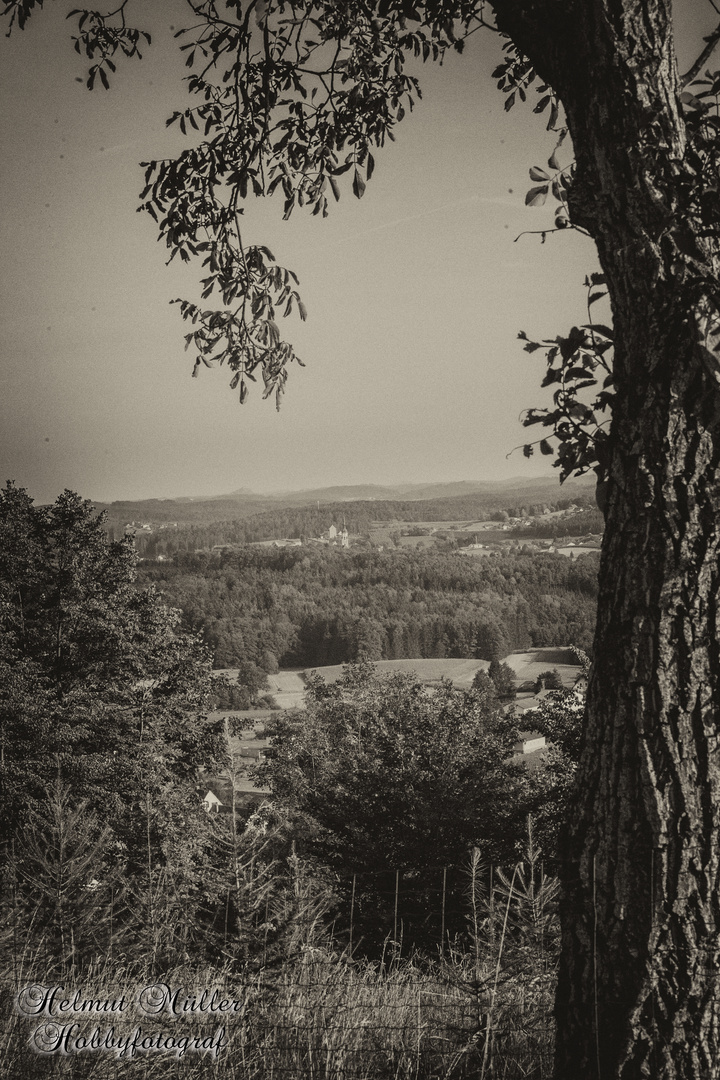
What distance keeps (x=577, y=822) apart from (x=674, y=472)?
104cm

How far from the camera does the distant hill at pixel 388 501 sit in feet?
199

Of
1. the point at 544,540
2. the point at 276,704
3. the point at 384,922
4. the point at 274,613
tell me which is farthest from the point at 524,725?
the point at 544,540

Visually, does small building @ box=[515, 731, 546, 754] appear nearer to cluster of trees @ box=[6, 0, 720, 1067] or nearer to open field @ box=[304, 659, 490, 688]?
open field @ box=[304, 659, 490, 688]

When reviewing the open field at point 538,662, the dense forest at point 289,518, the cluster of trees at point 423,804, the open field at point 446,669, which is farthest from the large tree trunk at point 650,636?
the open field at point 446,669

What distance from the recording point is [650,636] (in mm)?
1739

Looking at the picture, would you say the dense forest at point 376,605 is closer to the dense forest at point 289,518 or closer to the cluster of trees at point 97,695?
the dense forest at point 289,518

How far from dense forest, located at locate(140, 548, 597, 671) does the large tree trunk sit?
1539 inches

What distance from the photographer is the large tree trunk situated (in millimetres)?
1696

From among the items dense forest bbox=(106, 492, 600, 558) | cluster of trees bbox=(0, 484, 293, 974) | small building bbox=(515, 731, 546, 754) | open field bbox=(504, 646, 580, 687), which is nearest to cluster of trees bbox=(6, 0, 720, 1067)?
cluster of trees bbox=(0, 484, 293, 974)

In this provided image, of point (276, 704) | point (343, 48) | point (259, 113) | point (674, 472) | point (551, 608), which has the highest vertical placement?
point (343, 48)

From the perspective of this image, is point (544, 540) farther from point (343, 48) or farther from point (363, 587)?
point (343, 48)

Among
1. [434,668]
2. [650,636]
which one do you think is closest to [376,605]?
[434,668]

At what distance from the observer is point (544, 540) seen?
230ft

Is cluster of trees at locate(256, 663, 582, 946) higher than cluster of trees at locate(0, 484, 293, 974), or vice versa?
cluster of trees at locate(0, 484, 293, 974)
